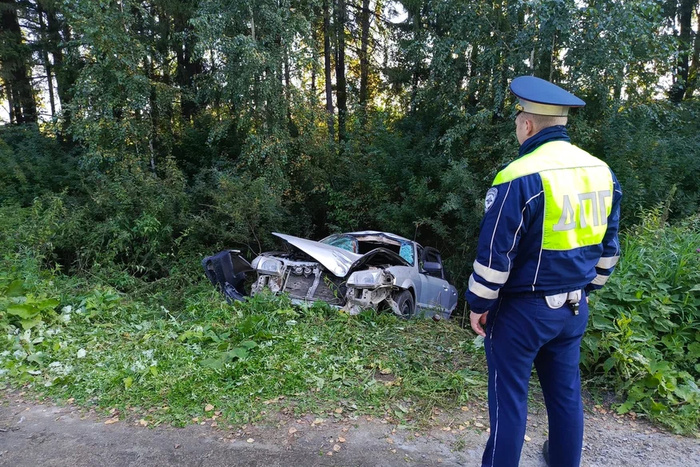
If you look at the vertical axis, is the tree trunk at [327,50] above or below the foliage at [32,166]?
above

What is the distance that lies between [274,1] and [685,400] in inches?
382

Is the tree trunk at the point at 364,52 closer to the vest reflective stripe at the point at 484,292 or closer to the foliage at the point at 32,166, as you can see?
the foliage at the point at 32,166

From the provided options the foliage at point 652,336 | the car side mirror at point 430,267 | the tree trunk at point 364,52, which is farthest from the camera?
the tree trunk at point 364,52

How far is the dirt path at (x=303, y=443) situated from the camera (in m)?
2.88

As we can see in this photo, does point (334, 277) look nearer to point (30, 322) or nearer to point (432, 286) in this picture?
point (432, 286)

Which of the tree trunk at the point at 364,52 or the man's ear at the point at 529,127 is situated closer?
the man's ear at the point at 529,127

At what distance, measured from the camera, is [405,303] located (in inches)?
236

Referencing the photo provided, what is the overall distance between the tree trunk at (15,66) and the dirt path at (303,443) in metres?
13.8

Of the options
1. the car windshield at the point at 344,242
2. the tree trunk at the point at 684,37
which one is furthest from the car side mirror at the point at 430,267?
the tree trunk at the point at 684,37

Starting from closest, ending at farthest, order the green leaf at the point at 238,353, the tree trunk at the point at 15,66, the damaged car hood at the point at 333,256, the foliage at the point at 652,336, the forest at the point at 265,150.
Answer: the foliage at the point at 652,336
the green leaf at the point at 238,353
the damaged car hood at the point at 333,256
the forest at the point at 265,150
the tree trunk at the point at 15,66

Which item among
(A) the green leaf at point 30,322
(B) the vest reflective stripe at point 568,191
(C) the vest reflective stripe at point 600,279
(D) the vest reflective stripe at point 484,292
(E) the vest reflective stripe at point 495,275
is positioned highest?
(B) the vest reflective stripe at point 568,191

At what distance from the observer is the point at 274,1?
968cm

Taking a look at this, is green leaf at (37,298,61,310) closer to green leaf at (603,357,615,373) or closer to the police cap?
the police cap

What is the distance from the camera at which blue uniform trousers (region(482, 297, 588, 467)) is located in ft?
7.28
